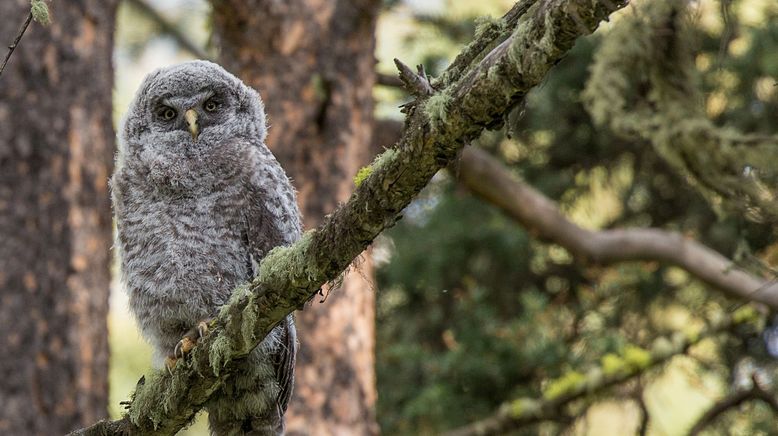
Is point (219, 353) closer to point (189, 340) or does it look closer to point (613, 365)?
point (189, 340)

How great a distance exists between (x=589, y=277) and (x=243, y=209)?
12.2 ft

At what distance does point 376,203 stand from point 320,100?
3264mm

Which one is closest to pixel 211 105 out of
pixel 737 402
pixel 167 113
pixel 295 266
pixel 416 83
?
pixel 167 113

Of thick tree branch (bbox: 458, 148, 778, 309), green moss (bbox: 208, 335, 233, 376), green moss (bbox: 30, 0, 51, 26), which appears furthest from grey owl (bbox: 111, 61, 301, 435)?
thick tree branch (bbox: 458, 148, 778, 309)

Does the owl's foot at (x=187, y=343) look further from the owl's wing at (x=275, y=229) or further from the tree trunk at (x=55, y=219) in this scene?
the tree trunk at (x=55, y=219)

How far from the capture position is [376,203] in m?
2.65

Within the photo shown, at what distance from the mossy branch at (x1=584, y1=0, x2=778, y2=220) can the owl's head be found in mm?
2239

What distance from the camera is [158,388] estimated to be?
3.36m

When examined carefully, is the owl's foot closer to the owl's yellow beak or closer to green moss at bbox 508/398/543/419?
the owl's yellow beak

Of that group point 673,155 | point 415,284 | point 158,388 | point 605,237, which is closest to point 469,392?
point 415,284

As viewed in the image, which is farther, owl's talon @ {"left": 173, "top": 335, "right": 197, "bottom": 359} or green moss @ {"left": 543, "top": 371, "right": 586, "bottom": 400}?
green moss @ {"left": 543, "top": 371, "right": 586, "bottom": 400}

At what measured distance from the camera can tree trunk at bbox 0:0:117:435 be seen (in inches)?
213

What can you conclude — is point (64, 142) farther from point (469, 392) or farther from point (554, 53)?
point (554, 53)

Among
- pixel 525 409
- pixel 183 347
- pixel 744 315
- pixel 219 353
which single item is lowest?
pixel 744 315
